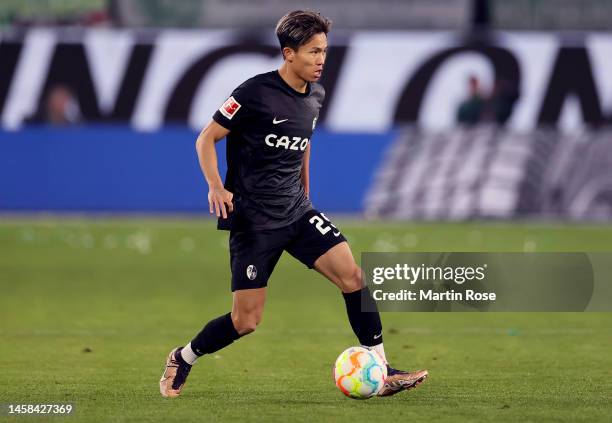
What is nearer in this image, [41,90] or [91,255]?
[91,255]

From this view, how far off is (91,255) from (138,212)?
21.2 feet

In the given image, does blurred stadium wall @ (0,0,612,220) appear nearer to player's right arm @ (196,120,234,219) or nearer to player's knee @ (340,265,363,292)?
player's knee @ (340,265,363,292)

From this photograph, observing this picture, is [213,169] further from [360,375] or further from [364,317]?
[360,375]

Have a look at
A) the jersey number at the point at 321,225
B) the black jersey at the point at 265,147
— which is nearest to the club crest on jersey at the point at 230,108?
the black jersey at the point at 265,147

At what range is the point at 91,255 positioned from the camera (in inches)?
744

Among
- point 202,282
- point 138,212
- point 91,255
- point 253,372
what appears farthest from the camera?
point 138,212

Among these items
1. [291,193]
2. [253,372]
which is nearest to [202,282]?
[253,372]

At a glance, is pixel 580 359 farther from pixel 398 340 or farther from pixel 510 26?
pixel 510 26

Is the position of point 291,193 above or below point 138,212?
below

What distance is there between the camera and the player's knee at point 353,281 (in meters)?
8.48

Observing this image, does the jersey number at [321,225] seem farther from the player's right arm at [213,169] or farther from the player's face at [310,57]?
the player's face at [310,57]

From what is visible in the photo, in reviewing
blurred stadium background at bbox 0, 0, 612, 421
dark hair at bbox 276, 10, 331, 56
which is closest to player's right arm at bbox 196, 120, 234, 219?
dark hair at bbox 276, 10, 331, 56

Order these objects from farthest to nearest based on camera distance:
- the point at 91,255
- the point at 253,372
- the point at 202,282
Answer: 1. the point at 91,255
2. the point at 202,282
3. the point at 253,372

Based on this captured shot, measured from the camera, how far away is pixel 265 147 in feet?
27.8
